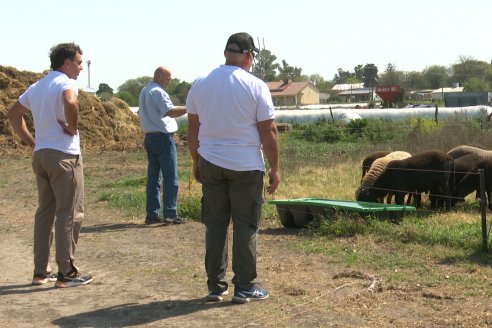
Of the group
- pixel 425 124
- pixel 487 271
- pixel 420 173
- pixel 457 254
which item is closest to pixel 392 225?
pixel 457 254

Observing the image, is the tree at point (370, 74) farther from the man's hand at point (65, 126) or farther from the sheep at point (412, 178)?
the man's hand at point (65, 126)

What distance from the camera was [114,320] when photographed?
6152 millimetres

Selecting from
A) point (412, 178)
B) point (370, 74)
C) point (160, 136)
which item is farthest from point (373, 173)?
point (370, 74)

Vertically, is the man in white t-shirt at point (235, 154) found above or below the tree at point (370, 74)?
below

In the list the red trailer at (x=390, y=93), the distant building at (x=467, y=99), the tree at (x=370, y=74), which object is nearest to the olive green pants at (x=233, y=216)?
the distant building at (x=467, y=99)

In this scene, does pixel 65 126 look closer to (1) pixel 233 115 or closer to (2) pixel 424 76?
(1) pixel 233 115

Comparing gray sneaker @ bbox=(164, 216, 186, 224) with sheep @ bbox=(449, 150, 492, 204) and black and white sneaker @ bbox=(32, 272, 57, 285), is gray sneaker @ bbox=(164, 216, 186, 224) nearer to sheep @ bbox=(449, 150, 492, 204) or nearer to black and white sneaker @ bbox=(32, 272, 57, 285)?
black and white sneaker @ bbox=(32, 272, 57, 285)

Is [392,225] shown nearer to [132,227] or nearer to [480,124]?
[132,227]

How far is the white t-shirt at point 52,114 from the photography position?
712 cm

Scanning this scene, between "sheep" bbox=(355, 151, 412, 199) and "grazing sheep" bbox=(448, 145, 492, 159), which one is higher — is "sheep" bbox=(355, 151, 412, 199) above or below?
below

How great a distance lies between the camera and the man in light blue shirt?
36.2 ft

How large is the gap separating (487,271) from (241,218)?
259cm

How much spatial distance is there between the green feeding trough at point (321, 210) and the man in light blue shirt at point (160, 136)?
1.53 meters

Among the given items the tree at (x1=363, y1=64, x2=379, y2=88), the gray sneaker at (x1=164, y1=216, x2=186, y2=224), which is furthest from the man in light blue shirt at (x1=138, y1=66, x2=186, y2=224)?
the tree at (x1=363, y1=64, x2=379, y2=88)
